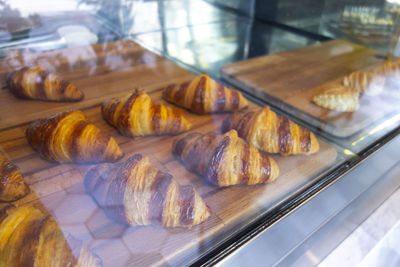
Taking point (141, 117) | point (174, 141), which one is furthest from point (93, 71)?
point (174, 141)

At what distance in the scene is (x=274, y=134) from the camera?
Result: 0.96m

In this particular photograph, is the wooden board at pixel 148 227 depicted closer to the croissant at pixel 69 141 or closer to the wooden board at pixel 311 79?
the croissant at pixel 69 141

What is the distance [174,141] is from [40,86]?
53 centimetres

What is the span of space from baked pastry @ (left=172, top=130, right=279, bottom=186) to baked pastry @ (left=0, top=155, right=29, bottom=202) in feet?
1.39

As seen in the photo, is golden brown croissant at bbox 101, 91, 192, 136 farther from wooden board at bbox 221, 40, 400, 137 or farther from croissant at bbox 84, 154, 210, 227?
wooden board at bbox 221, 40, 400, 137

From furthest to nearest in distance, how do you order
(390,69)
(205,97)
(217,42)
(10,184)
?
(217,42), (390,69), (205,97), (10,184)

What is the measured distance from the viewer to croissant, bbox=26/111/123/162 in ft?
2.71

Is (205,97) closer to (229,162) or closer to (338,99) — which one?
(229,162)

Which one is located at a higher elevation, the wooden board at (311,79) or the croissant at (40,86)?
the croissant at (40,86)

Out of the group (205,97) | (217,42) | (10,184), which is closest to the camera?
(10,184)

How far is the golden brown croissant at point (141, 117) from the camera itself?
3.17 ft

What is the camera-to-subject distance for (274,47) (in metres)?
1.83

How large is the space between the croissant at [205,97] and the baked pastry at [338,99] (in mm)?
347

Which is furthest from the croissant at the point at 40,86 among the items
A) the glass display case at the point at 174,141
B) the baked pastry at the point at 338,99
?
the baked pastry at the point at 338,99
